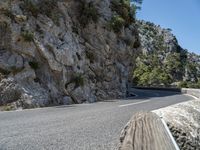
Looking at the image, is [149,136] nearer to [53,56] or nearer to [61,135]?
[61,135]

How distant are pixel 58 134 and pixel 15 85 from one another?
38.5 ft

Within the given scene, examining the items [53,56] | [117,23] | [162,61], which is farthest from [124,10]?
[162,61]

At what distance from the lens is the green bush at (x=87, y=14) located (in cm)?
2994

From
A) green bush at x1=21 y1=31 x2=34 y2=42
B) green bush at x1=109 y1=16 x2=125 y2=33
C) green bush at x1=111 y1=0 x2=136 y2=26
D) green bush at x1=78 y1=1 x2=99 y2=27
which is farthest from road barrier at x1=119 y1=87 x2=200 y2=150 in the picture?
green bush at x1=111 y1=0 x2=136 y2=26

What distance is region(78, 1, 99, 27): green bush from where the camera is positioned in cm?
2994

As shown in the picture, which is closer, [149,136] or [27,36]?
[149,136]

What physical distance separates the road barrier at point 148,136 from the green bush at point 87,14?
2664 cm

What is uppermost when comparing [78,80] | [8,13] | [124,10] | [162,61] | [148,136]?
[162,61]

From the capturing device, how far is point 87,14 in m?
29.9

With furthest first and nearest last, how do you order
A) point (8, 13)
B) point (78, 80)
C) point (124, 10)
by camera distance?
1. point (124, 10)
2. point (78, 80)
3. point (8, 13)

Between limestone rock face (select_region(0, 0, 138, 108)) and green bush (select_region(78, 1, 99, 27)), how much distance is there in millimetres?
245

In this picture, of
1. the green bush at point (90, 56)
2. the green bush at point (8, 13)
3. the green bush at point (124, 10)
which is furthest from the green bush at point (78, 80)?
the green bush at point (124, 10)

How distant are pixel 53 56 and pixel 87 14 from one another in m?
8.82

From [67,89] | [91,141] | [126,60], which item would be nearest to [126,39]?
[126,60]
